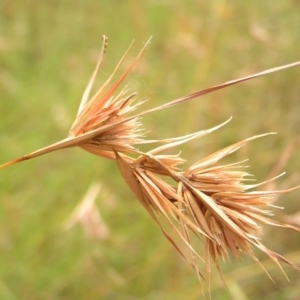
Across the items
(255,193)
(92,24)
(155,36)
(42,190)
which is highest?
(92,24)

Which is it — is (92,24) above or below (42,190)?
above

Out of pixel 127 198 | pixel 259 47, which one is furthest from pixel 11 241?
pixel 259 47

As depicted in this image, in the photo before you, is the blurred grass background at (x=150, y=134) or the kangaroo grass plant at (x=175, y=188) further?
the blurred grass background at (x=150, y=134)

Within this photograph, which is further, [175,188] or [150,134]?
[150,134]

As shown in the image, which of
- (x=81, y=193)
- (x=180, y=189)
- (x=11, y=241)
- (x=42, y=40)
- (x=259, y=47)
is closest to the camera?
(x=180, y=189)

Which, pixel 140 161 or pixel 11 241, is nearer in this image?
pixel 140 161

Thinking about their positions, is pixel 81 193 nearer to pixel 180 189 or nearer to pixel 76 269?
pixel 76 269

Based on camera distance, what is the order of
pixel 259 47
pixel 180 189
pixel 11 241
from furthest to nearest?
pixel 259 47
pixel 11 241
pixel 180 189

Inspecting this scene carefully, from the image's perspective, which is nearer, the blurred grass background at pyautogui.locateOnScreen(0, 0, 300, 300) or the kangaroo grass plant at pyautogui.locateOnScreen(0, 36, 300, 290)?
the kangaroo grass plant at pyautogui.locateOnScreen(0, 36, 300, 290)
